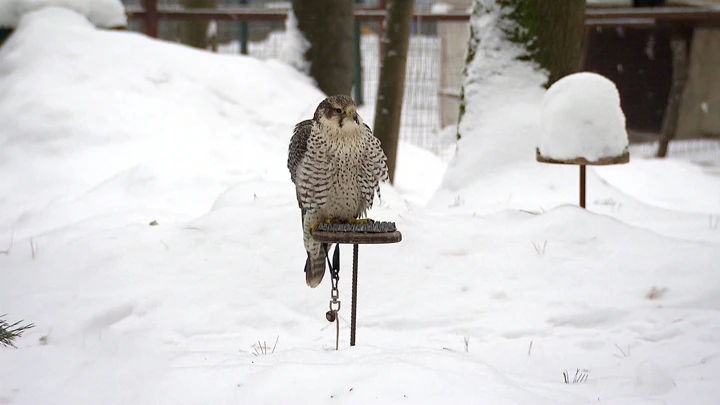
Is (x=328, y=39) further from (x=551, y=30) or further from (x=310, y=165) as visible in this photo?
(x=310, y=165)

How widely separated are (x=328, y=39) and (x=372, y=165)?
4642 mm

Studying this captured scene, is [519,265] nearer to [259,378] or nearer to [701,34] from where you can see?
[259,378]

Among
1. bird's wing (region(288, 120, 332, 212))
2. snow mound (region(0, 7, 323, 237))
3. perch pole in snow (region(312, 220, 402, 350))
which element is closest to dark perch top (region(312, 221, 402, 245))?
perch pole in snow (region(312, 220, 402, 350))

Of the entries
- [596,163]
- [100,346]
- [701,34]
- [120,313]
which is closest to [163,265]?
[120,313]

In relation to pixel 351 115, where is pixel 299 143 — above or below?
below

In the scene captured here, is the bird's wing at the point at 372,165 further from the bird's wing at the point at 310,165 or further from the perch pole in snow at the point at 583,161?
the perch pole in snow at the point at 583,161

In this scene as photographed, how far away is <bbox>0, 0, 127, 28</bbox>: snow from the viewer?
7.81 meters

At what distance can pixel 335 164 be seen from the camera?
3.20 metres

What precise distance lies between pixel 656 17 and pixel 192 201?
6364 millimetres

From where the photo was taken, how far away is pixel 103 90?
22.6ft

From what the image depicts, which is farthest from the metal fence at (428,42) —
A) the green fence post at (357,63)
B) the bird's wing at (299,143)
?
the bird's wing at (299,143)

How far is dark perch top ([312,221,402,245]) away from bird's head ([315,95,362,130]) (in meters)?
0.43

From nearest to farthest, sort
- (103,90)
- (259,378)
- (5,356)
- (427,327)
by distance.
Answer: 1. (259,378)
2. (5,356)
3. (427,327)
4. (103,90)

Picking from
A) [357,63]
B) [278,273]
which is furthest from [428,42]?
[278,273]
